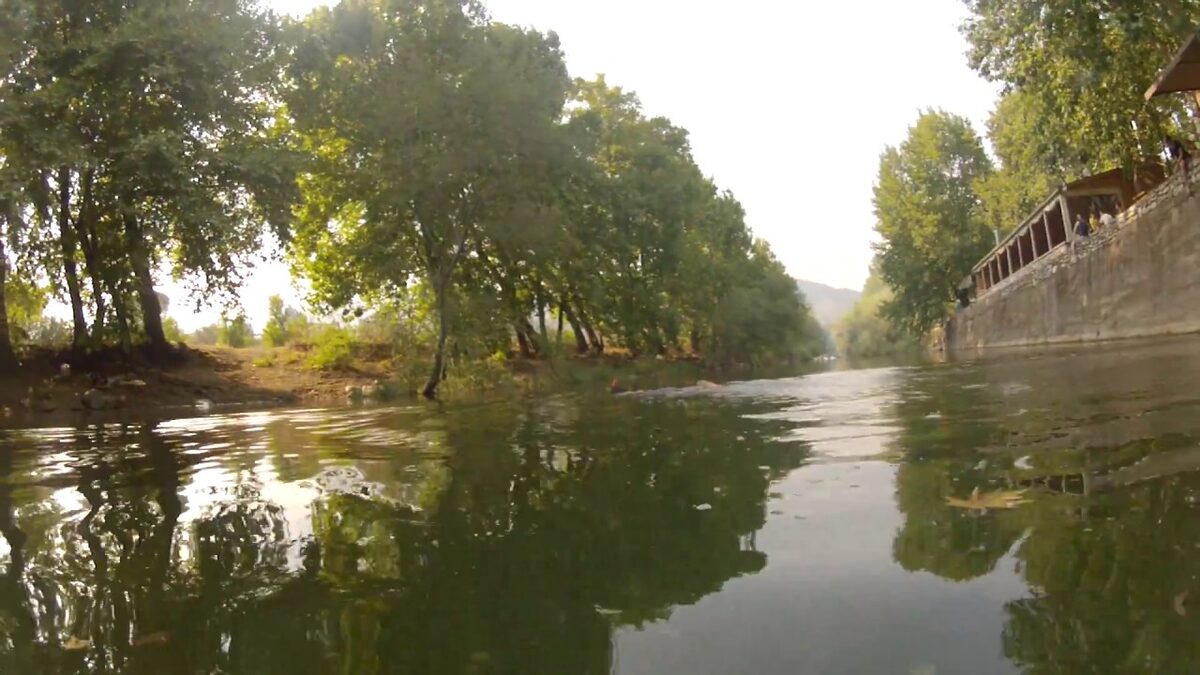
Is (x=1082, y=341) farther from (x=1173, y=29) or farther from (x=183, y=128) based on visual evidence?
(x=183, y=128)

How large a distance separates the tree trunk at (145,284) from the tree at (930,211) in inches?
1918

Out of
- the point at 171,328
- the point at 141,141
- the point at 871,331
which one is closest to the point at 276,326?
the point at 171,328

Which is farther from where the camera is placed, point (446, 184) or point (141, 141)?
point (446, 184)

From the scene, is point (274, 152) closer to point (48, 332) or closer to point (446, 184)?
point (446, 184)

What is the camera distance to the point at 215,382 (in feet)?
77.1

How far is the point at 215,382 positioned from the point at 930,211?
49083 millimetres

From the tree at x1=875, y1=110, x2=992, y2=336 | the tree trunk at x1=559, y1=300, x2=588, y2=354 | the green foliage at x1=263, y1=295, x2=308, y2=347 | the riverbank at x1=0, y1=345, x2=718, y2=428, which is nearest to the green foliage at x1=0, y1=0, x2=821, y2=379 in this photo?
the riverbank at x1=0, y1=345, x2=718, y2=428

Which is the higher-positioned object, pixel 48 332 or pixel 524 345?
pixel 48 332

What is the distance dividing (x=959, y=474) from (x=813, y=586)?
6.87ft

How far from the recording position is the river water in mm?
2486

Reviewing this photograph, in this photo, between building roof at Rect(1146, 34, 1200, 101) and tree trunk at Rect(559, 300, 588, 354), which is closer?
building roof at Rect(1146, 34, 1200, 101)

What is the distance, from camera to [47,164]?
1831cm

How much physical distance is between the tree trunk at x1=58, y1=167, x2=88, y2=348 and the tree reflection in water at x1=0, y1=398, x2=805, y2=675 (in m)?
15.7

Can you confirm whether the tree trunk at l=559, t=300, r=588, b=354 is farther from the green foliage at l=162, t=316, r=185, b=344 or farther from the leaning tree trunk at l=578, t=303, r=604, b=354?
the green foliage at l=162, t=316, r=185, b=344
